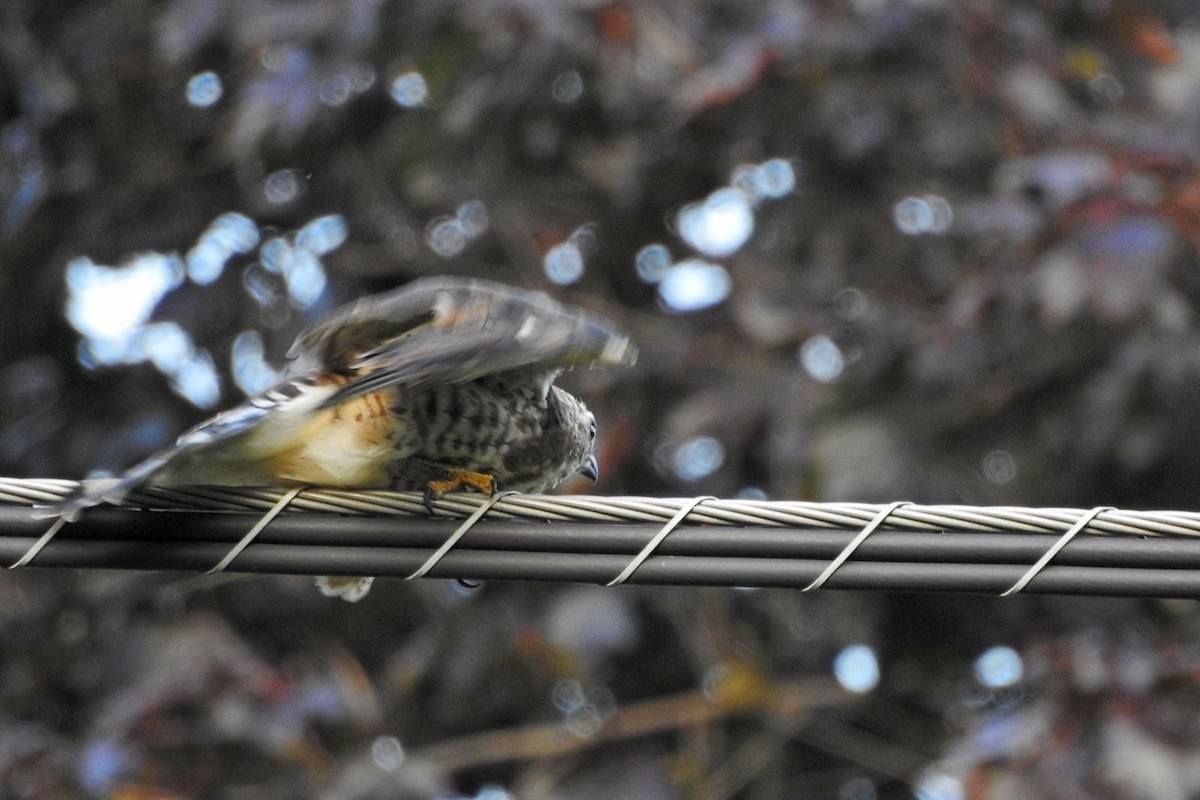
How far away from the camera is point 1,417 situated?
7.53m

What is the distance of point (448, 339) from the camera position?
313cm

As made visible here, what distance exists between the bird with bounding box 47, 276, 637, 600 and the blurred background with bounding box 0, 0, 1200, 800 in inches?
83.7

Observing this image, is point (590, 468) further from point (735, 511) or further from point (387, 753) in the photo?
point (387, 753)

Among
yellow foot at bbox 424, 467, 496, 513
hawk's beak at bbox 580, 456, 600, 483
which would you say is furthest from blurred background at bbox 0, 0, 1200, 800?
yellow foot at bbox 424, 467, 496, 513

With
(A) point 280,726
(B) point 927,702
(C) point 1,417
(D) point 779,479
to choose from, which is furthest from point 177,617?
Answer: (B) point 927,702

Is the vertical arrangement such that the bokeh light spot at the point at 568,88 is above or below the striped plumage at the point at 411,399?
above

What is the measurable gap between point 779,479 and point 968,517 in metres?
3.88

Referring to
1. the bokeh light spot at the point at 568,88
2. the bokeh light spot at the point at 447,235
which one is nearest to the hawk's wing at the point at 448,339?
the bokeh light spot at the point at 568,88

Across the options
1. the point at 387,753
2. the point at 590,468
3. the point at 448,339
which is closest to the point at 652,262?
the point at 387,753

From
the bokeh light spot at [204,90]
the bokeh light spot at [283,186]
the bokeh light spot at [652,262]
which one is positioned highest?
the bokeh light spot at [204,90]

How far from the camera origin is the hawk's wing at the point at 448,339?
3074mm

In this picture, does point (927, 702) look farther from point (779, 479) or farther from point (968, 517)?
point (968, 517)

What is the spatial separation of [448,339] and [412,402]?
1.11 feet

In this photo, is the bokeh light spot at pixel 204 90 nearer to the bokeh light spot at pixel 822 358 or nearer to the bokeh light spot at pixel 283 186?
the bokeh light spot at pixel 283 186
